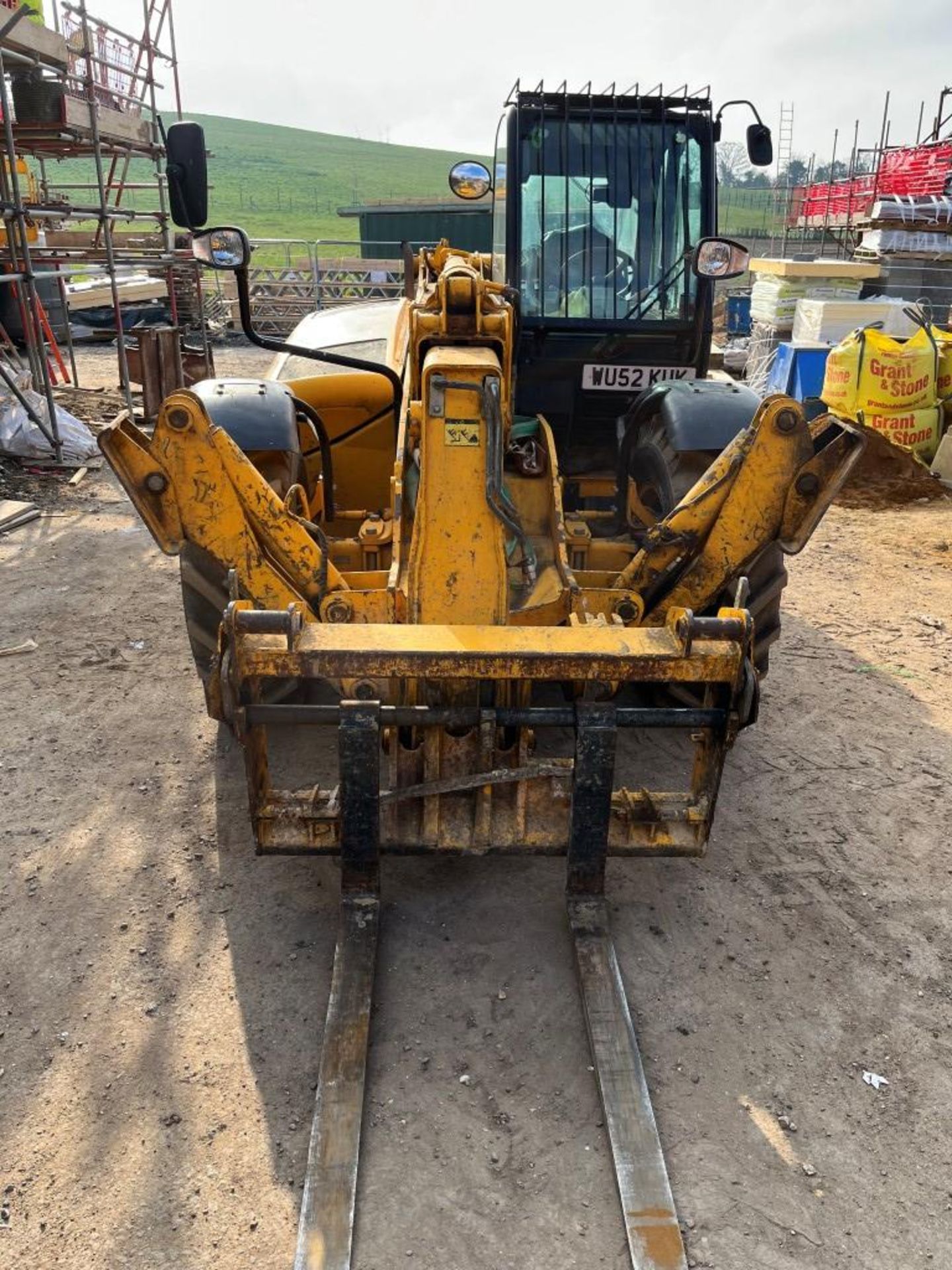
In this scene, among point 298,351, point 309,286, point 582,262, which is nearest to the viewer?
point 298,351

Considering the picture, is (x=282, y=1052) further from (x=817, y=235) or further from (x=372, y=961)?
(x=817, y=235)

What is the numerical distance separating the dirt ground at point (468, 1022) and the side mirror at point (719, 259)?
209cm

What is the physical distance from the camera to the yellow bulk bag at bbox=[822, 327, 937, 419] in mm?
9539

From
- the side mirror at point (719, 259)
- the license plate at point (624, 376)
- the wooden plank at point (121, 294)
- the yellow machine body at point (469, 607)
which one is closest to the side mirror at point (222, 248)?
the yellow machine body at point (469, 607)

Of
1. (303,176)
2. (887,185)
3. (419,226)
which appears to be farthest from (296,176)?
(887,185)

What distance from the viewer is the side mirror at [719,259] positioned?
402cm

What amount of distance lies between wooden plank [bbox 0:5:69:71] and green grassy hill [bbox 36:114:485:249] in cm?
3326

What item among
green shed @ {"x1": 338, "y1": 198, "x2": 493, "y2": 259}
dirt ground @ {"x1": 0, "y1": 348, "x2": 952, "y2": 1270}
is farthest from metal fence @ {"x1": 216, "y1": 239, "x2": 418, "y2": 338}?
dirt ground @ {"x1": 0, "y1": 348, "x2": 952, "y2": 1270}

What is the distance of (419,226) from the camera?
1038 inches

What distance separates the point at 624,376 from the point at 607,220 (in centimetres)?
80

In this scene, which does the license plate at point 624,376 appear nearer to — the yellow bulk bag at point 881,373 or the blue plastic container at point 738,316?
the yellow bulk bag at point 881,373

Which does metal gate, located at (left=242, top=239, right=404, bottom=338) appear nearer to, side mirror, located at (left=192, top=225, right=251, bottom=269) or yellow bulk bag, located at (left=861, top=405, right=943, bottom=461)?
yellow bulk bag, located at (left=861, top=405, right=943, bottom=461)

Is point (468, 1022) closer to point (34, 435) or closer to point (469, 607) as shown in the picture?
point (469, 607)

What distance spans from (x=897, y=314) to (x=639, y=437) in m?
9.27
